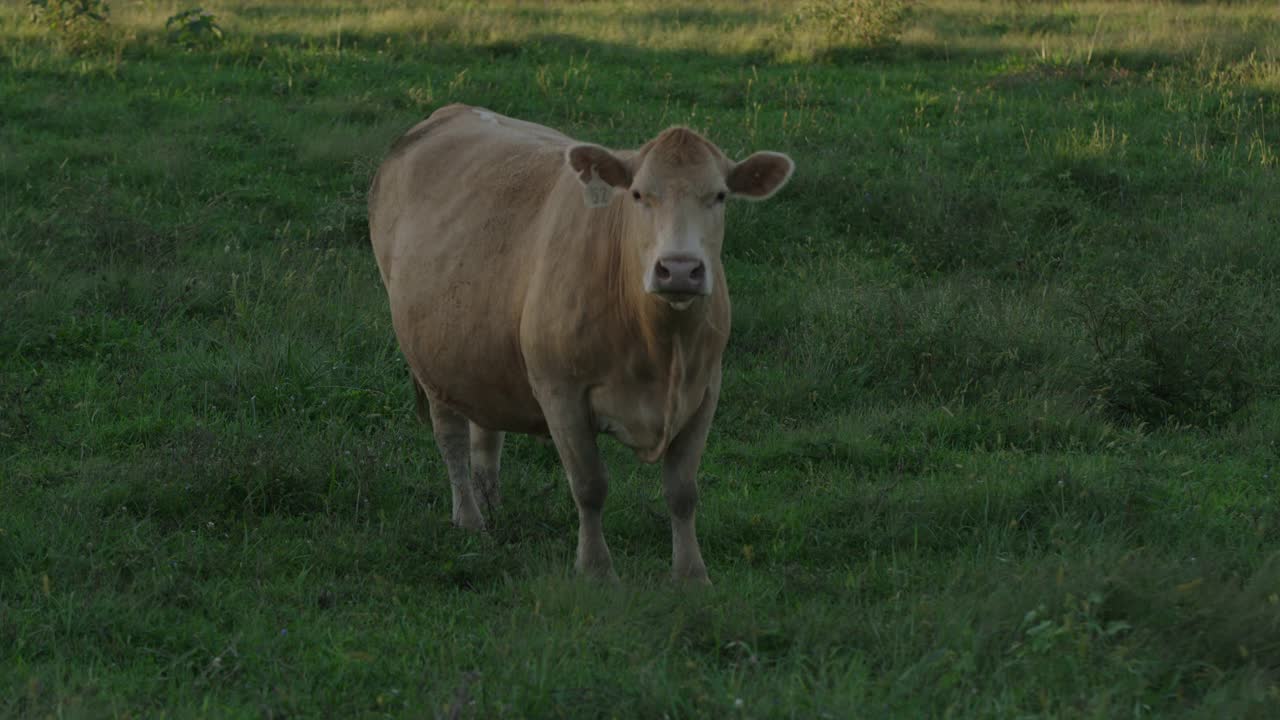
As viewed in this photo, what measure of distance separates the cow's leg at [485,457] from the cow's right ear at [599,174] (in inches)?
68.2

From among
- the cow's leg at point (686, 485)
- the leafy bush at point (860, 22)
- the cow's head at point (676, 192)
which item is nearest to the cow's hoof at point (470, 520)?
the cow's leg at point (686, 485)

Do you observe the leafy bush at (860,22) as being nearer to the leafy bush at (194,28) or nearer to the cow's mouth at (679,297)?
the leafy bush at (194,28)

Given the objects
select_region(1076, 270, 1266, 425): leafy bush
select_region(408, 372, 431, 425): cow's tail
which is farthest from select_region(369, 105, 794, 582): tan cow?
select_region(1076, 270, 1266, 425): leafy bush

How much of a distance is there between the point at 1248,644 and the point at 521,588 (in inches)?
98.0

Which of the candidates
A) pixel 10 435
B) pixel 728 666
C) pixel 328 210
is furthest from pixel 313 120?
pixel 728 666

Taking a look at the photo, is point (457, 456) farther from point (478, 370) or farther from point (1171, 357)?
point (1171, 357)

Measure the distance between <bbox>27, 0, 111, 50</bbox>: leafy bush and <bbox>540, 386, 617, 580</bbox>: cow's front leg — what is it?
9.38 metres

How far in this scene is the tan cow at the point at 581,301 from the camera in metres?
5.11

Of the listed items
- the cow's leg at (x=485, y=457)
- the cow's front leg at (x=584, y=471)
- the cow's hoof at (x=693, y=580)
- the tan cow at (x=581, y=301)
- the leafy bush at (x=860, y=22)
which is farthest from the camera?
the leafy bush at (x=860, y=22)

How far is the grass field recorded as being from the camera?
14.5ft

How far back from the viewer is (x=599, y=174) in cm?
534

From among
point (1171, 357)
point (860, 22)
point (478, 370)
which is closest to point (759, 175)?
point (478, 370)

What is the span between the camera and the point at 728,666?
176 inches

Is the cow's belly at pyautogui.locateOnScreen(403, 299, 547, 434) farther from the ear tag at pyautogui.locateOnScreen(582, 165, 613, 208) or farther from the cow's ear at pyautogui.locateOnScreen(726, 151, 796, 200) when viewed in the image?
the cow's ear at pyautogui.locateOnScreen(726, 151, 796, 200)
